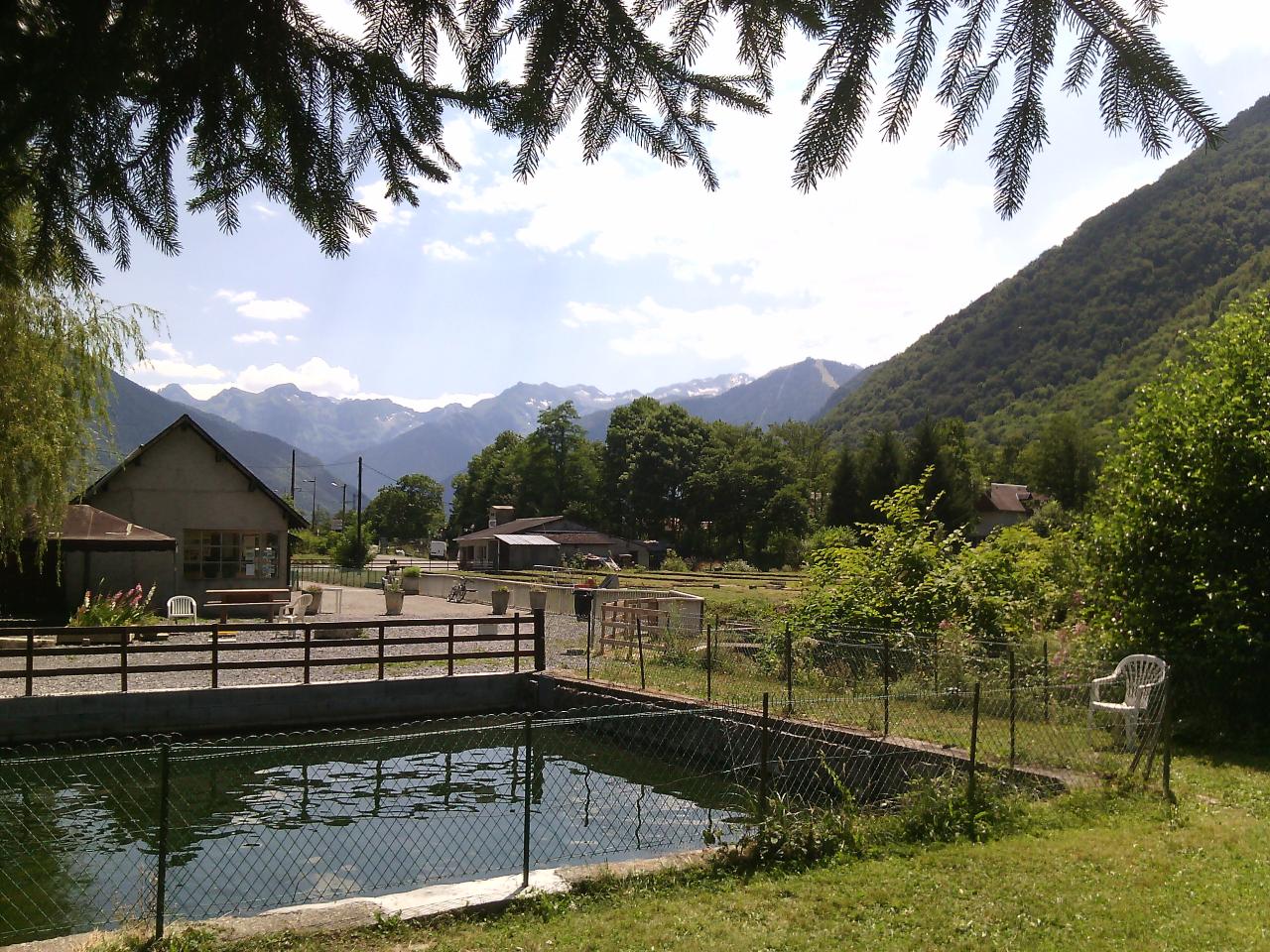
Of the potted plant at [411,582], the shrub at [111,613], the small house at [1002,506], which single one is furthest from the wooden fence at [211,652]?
the small house at [1002,506]

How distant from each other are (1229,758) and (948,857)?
5318 millimetres

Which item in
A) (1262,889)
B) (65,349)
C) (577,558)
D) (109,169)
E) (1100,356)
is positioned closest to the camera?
(109,169)

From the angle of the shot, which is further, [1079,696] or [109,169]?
[1079,696]

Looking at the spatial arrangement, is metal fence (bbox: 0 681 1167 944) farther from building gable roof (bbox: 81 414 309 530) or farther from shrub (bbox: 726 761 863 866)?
building gable roof (bbox: 81 414 309 530)

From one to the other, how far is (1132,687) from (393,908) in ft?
27.4

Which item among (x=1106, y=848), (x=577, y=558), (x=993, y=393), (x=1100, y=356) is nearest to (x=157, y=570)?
(x=1106, y=848)

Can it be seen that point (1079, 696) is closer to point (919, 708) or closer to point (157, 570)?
point (919, 708)

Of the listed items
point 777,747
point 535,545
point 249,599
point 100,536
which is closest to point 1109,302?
point 535,545

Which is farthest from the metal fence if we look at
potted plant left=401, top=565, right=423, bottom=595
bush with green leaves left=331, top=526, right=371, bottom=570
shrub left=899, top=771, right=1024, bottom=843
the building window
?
bush with green leaves left=331, top=526, right=371, bottom=570

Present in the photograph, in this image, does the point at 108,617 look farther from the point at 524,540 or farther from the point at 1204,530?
the point at 524,540

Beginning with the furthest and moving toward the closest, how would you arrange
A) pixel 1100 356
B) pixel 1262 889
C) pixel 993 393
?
pixel 993 393
pixel 1100 356
pixel 1262 889

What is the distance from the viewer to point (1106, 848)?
6.75 metres

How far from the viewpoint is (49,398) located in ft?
52.9

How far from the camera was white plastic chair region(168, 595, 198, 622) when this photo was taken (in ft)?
77.3
